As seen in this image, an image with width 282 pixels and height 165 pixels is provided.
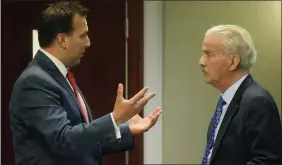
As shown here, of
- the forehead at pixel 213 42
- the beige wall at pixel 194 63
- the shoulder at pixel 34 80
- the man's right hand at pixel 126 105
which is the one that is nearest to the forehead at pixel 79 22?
the shoulder at pixel 34 80

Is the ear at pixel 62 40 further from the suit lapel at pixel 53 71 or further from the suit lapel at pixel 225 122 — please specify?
the suit lapel at pixel 225 122

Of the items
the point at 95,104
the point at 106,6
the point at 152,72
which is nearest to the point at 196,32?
the point at 152,72

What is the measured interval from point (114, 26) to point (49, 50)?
1.08 m

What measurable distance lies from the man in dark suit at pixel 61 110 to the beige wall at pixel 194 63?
1.08 m

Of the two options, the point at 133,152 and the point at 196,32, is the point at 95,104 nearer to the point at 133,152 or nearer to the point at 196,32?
the point at 133,152

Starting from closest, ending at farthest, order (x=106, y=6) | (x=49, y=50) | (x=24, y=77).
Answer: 1. (x=24, y=77)
2. (x=49, y=50)
3. (x=106, y=6)

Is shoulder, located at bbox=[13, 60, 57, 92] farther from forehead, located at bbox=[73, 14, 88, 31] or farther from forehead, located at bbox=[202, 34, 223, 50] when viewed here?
forehead, located at bbox=[202, 34, 223, 50]

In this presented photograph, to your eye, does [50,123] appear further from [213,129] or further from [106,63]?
[106,63]

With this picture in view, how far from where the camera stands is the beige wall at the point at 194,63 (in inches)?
103

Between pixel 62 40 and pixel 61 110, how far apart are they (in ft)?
0.91

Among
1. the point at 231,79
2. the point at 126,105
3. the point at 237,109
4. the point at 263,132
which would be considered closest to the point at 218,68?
the point at 231,79

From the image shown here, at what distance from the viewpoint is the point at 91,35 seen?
2584 millimetres

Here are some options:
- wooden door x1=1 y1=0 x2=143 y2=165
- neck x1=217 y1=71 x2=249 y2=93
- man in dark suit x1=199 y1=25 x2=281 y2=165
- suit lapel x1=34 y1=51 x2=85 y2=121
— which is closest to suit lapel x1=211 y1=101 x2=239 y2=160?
man in dark suit x1=199 y1=25 x2=281 y2=165

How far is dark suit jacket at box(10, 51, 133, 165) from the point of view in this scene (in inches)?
53.2
